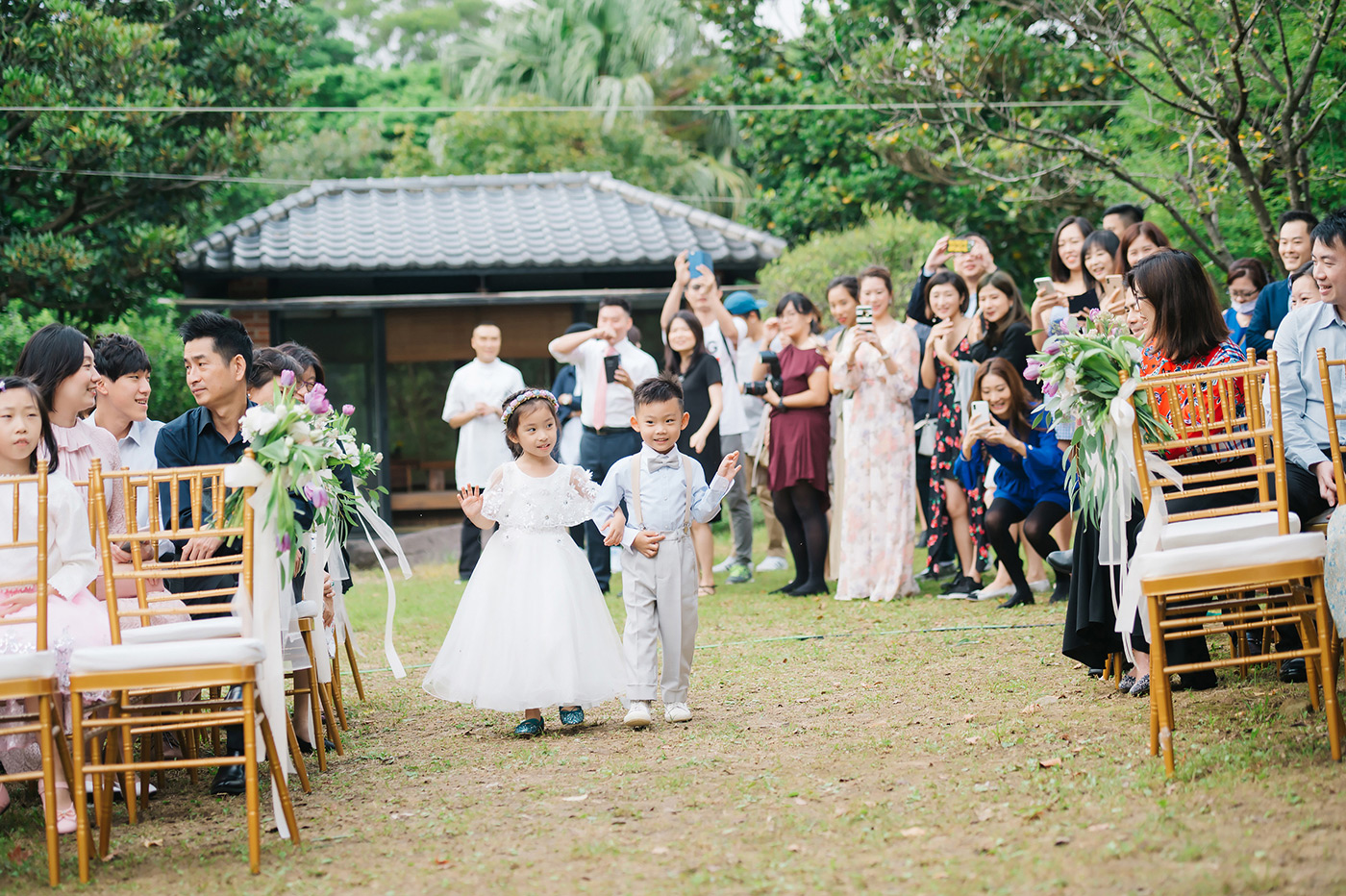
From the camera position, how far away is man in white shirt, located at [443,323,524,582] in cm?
1038

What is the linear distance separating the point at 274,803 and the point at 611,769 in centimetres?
124

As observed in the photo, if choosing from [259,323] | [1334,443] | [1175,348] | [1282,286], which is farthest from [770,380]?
[259,323]

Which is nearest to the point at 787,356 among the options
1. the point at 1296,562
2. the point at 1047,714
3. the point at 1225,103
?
the point at 1225,103

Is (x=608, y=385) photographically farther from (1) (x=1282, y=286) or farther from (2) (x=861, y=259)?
(2) (x=861, y=259)

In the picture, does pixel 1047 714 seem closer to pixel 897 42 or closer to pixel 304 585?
pixel 304 585

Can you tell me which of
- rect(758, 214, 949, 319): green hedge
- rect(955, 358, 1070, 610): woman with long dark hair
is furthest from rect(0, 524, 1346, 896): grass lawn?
rect(758, 214, 949, 319): green hedge

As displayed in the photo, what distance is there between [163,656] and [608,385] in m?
5.67

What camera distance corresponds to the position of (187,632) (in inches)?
165

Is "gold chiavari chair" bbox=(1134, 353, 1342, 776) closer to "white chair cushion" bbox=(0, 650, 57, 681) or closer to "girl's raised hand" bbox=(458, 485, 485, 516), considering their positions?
"girl's raised hand" bbox=(458, 485, 485, 516)

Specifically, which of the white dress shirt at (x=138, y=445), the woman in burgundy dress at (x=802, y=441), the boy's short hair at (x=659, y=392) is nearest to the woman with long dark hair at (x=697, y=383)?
the woman in burgundy dress at (x=802, y=441)

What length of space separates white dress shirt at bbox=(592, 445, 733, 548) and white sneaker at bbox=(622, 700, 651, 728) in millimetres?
680

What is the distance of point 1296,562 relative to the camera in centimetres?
405

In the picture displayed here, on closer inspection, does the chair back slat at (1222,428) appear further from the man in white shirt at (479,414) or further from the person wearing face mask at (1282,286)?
the man in white shirt at (479,414)

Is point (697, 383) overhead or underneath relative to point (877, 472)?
overhead
